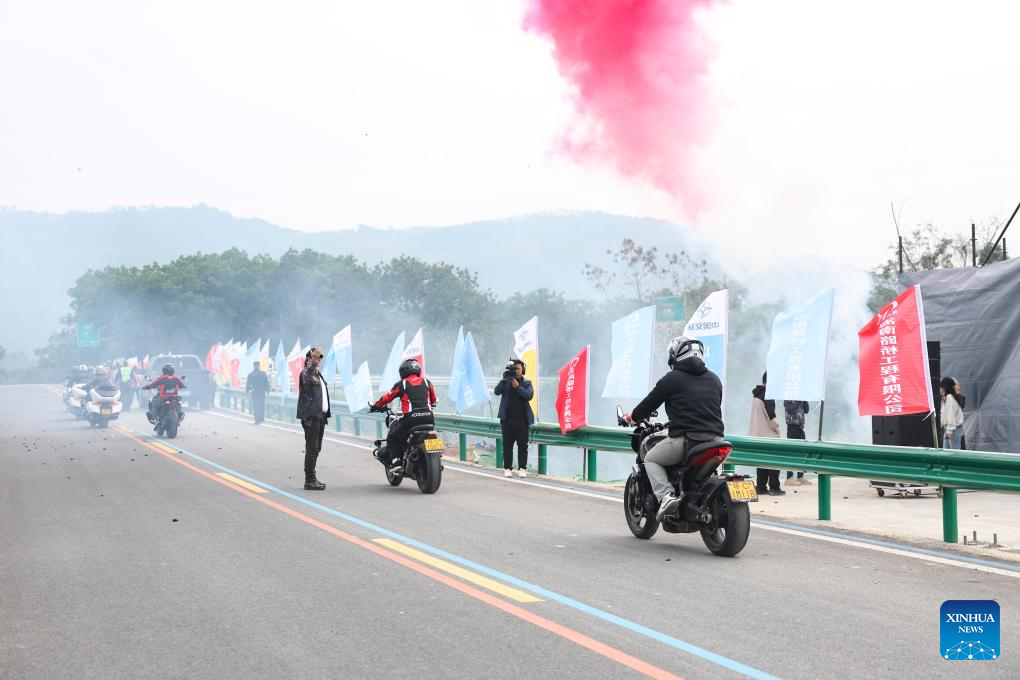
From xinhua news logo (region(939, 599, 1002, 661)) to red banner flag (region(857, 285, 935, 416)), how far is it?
533cm

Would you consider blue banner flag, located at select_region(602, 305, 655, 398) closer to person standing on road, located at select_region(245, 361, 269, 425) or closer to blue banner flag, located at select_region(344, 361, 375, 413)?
blue banner flag, located at select_region(344, 361, 375, 413)

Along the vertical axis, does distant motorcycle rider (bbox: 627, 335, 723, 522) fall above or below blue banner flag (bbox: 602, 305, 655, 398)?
below

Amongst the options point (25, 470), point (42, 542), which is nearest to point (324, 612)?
point (42, 542)

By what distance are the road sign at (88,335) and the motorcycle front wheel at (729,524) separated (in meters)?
99.0

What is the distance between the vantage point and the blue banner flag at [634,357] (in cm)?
1775

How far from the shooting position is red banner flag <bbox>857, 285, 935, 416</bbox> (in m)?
12.7

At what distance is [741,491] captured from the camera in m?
9.09

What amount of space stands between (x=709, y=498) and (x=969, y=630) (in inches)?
119

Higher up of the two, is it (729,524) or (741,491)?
(741,491)

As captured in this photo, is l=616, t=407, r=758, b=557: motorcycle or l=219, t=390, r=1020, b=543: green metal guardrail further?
l=219, t=390, r=1020, b=543: green metal guardrail

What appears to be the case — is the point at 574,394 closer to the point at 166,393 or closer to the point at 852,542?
the point at 852,542

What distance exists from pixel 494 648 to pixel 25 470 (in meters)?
15.5

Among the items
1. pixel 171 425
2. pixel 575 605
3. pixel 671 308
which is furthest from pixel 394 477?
pixel 671 308

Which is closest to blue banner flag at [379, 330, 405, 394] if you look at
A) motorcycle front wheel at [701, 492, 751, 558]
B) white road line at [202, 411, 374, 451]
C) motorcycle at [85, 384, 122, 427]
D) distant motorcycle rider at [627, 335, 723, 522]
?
white road line at [202, 411, 374, 451]
